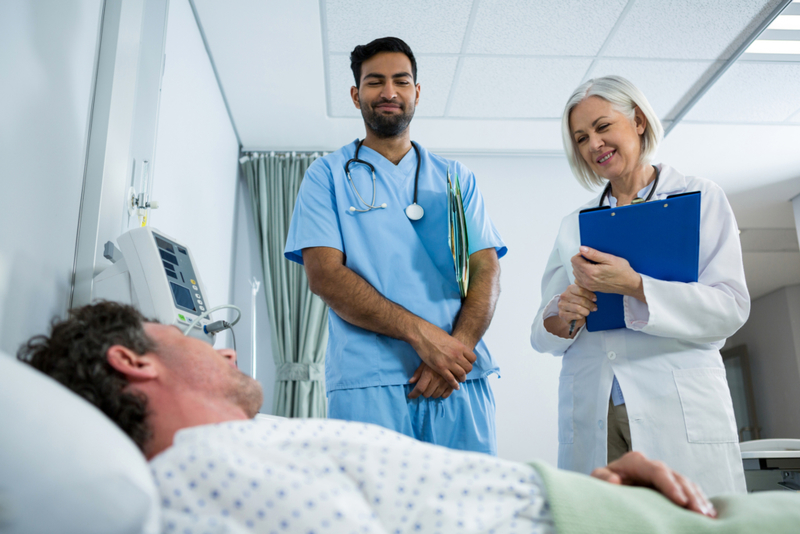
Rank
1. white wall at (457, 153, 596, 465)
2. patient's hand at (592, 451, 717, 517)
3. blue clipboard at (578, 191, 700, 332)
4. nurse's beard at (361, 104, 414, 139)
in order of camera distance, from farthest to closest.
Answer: white wall at (457, 153, 596, 465)
nurse's beard at (361, 104, 414, 139)
blue clipboard at (578, 191, 700, 332)
patient's hand at (592, 451, 717, 517)

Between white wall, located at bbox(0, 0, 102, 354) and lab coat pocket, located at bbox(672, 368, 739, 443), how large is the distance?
1355 millimetres

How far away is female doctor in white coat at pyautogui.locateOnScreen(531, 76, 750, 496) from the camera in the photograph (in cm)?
139

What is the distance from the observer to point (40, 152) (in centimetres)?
128

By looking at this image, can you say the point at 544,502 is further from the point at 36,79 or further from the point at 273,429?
the point at 36,79

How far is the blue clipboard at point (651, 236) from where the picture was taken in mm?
1337

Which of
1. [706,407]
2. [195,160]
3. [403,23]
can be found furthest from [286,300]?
[706,407]

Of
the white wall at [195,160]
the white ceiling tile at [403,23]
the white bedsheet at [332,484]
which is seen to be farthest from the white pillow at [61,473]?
the white ceiling tile at [403,23]

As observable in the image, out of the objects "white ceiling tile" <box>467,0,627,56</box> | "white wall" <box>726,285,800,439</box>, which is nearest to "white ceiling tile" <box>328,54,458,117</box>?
"white ceiling tile" <box>467,0,627,56</box>

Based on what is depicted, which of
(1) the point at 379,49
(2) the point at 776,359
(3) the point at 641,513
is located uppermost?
(1) the point at 379,49

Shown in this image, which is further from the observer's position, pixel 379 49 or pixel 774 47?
pixel 774 47

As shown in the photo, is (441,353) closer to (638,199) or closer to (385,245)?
(385,245)

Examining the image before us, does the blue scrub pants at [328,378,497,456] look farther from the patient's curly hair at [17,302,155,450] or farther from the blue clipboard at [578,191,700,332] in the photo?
the patient's curly hair at [17,302,155,450]

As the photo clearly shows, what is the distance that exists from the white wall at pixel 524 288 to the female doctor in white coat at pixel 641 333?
2115mm

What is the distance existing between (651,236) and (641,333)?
0.84ft
